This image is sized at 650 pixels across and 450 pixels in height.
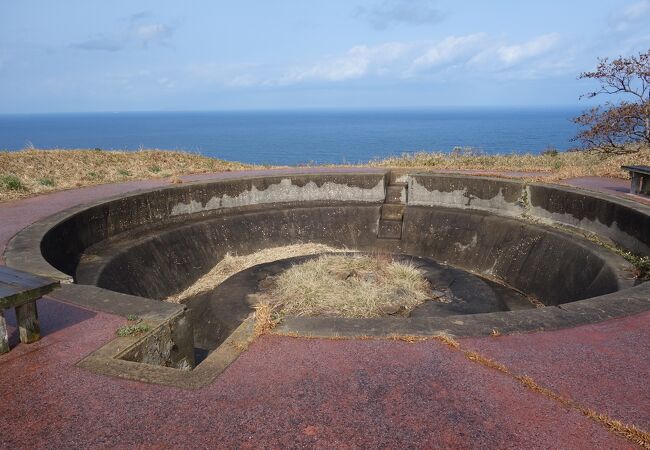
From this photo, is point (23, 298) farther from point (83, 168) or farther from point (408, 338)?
point (83, 168)

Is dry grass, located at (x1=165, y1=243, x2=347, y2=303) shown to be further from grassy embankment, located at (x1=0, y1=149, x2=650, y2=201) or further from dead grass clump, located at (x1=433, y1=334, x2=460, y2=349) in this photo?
dead grass clump, located at (x1=433, y1=334, x2=460, y2=349)

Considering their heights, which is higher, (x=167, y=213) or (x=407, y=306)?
(x=167, y=213)

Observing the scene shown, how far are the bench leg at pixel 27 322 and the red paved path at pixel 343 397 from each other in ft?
0.37

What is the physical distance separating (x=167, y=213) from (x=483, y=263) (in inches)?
329

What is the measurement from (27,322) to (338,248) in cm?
941

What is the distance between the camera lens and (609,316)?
528 centimetres

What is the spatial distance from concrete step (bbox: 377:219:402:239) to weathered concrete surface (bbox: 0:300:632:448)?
896cm

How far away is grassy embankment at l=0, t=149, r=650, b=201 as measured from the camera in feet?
44.5

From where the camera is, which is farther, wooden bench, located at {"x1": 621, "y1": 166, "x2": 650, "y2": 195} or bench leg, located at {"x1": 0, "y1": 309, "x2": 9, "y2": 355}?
wooden bench, located at {"x1": 621, "y1": 166, "x2": 650, "y2": 195}

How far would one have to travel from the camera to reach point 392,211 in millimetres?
13891

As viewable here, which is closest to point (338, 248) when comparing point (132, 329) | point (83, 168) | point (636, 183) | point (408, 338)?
point (636, 183)

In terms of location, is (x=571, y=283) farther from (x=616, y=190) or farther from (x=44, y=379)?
(x=44, y=379)

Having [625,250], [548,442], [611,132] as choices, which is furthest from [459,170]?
[548,442]

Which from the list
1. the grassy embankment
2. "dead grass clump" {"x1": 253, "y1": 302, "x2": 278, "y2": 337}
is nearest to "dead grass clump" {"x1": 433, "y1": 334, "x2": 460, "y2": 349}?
"dead grass clump" {"x1": 253, "y1": 302, "x2": 278, "y2": 337}
